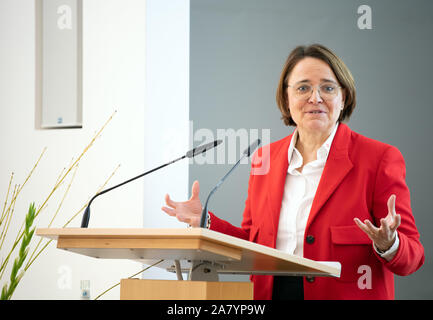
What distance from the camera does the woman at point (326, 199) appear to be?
196 centimetres

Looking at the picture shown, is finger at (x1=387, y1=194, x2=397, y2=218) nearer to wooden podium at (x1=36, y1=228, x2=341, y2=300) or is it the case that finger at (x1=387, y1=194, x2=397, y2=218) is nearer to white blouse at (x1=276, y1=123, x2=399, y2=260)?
wooden podium at (x1=36, y1=228, x2=341, y2=300)

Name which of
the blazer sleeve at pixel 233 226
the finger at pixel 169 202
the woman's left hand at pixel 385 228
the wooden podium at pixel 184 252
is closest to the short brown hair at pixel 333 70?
the blazer sleeve at pixel 233 226

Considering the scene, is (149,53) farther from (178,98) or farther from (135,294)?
(135,294)

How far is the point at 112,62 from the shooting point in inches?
126

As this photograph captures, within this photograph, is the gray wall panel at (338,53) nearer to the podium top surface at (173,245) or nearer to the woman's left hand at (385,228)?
the woman's left hand at (385,228)

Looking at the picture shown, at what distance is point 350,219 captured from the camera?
2.05 meters

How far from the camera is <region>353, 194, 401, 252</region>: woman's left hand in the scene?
1.56 metres

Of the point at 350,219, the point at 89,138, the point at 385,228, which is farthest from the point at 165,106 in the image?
the point at 385,228

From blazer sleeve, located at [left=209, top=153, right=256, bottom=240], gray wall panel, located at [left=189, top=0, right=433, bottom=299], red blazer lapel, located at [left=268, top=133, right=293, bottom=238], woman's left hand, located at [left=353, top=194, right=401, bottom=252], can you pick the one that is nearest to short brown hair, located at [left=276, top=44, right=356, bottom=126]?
red blazer lapel, located at [left=268, top=133, right=293, bottom=238]

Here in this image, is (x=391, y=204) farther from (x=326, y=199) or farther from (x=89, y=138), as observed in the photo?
(x=89, y=138)

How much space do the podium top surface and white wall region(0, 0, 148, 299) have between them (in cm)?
170

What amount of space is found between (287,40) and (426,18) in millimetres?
1048

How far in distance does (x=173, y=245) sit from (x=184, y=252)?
0.18 ft

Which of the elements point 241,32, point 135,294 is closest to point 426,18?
point 241,32
